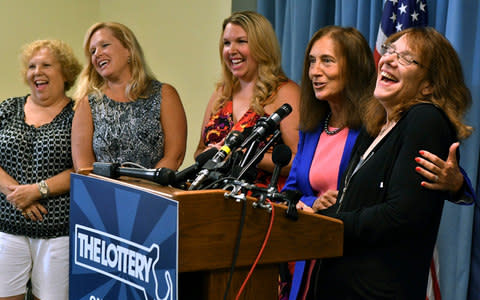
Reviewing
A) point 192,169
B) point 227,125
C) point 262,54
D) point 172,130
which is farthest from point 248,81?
point 192,169

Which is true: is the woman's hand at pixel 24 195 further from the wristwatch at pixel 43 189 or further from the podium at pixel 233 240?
the podium at pixel 233 240

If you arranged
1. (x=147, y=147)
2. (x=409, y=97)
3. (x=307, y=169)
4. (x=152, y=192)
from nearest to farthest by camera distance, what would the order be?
(x=152, y=192) < (x=409, y=97) < (x=307, y=169) < (x=147, y=147)

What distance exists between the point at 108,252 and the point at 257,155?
0.48m

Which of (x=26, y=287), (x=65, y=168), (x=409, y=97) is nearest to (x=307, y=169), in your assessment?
(x=409, y=97)

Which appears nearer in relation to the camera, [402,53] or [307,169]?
[402,53]

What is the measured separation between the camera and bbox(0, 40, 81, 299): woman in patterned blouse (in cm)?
341

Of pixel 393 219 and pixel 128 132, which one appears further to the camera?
pixel 128 132

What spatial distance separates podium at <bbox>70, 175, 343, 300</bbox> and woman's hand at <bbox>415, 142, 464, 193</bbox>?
0.89 feet

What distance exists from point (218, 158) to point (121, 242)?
336 mm

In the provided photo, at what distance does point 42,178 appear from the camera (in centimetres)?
346

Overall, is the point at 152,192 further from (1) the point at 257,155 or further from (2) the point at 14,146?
(2) the point at 14,146

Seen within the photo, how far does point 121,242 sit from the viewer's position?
1683mm

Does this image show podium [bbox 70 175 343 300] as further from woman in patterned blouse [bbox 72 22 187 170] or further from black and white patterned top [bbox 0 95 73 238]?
black and white patterned top [bbox 0 95 73 238]

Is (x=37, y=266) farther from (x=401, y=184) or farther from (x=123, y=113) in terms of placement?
(x=401, y=184)
